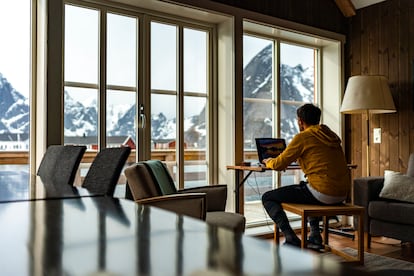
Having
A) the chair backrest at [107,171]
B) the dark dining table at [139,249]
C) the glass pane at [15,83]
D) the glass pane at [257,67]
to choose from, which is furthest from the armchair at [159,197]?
the glass pane at [257,67]

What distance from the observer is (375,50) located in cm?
467

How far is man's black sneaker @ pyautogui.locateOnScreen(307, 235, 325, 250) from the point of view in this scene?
138 inches

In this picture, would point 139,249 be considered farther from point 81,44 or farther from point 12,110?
point 81,44

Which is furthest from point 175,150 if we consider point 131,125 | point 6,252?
point 6,252

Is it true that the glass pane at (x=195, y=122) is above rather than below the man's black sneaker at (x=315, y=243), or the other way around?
above

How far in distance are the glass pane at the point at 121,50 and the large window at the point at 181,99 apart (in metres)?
0.19

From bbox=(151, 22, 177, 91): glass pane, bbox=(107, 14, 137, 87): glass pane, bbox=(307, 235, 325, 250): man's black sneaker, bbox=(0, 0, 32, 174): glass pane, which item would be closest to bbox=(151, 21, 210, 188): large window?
bbox=(151, 22, 177, 91): glass pane

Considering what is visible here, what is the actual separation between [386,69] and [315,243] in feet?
7.40

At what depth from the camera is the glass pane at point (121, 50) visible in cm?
350

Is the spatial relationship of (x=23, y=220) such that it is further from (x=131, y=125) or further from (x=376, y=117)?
(x=376, y=117)

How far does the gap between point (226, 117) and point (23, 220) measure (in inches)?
131

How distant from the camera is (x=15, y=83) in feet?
10.1

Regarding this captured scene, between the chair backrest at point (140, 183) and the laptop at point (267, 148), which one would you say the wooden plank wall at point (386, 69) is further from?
the chair backrest at point (140, 183)

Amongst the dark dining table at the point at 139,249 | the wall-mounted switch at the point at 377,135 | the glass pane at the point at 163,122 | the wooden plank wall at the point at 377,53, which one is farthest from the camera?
the wall-mounted switch at the point at 377,135
